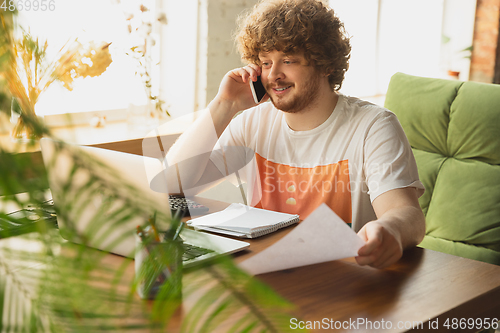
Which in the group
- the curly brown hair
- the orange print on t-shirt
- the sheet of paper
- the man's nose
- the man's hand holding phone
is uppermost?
the curly brown hair

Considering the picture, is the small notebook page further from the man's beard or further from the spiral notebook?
the man's beard

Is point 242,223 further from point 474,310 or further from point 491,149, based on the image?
point 491,149

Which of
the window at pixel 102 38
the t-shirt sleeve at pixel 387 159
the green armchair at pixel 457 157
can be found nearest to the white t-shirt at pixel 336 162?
the t-shirt sleeve at pixel 387 159

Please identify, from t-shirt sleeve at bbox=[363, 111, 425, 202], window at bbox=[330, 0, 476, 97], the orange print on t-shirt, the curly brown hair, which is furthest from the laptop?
window at bbox=[330, 0, 476, 97]

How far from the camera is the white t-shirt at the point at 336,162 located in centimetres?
149

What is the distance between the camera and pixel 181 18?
267cm

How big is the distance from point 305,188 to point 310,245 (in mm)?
806

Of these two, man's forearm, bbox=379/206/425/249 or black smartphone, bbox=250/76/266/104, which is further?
black smartphone, bbox=250/76/266/104

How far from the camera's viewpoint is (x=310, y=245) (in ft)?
2.75

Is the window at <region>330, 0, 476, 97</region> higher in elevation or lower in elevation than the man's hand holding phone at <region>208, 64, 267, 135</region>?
higher

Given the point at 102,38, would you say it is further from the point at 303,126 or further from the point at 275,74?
the point at 303,126

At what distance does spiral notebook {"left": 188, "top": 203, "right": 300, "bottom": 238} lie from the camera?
46.3 inches

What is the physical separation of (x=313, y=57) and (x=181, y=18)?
125cm

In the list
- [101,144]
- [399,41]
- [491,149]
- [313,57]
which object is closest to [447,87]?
[491,149]
